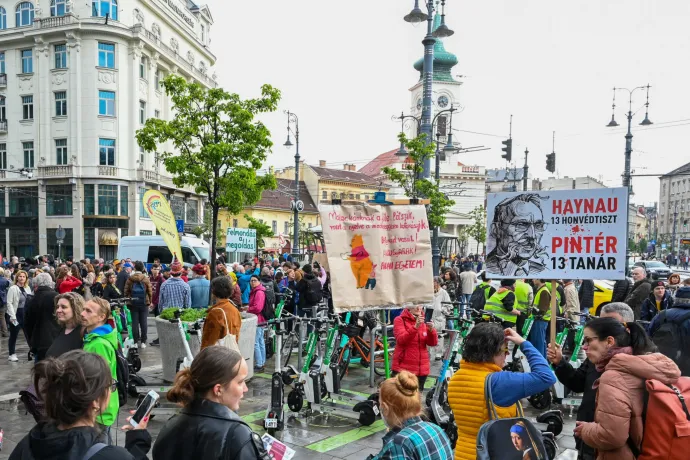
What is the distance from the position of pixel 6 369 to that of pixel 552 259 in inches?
370

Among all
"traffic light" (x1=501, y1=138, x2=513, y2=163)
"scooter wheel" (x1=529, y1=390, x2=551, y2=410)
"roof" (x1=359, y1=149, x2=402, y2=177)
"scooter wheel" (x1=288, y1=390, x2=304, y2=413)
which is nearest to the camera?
"scooter wheel" (x1=288, y1=390, x2=304, y2=413)

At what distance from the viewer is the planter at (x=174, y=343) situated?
8227 millimetres

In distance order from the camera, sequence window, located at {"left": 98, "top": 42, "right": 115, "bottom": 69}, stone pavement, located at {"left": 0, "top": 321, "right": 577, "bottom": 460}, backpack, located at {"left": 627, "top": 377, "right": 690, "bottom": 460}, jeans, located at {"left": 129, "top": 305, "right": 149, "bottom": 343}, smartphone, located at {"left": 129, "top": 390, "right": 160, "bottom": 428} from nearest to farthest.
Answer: smartphone, located at {"left": 129, "top": 390, "right": 160, "bottom": 428} → backpack, located at {"left": 627, "top": 377, "right": 690, "bottom": 460} → stone pavement, located at {"left": 0, "top": 321, "right": 577, "bottom": 460} → jeans, located at {"left": 129, "top": 305, "right": 149, "bottom": 343} → window, located at {"left": 98, "top": 42, "right": 115, "bottom": 69}

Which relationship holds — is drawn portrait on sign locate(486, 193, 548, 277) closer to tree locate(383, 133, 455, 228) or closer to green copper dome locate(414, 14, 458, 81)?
tree locate(383, 133, 455, 228)

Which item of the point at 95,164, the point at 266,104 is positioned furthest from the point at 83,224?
the point at 266,104

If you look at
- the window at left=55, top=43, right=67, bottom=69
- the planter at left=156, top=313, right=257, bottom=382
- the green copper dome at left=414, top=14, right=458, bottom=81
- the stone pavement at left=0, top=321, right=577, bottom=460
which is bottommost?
the stone pavement at left=0, top=321, right=577, bottom=460

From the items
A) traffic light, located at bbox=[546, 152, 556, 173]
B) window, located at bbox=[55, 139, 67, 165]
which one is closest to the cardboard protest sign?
traffic light, located at bbox=[546, 152, 556, 173]

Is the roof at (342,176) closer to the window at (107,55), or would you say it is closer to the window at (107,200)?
the window at (107,200)

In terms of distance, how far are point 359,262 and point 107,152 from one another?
37.5 meters

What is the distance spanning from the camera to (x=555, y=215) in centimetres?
529

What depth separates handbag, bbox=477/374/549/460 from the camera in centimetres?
287

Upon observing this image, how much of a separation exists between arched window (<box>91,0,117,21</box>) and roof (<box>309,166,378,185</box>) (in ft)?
124

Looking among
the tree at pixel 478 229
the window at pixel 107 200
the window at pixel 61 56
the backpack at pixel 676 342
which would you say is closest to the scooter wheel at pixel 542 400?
the backpack at pixel 676 342

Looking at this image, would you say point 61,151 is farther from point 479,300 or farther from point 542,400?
point 542,400
